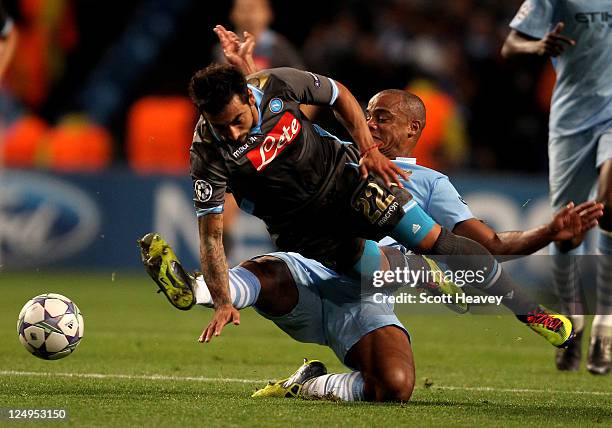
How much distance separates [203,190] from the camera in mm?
5539

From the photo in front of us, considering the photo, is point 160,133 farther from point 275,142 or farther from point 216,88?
point 216,88

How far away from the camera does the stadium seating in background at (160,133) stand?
14781 mm

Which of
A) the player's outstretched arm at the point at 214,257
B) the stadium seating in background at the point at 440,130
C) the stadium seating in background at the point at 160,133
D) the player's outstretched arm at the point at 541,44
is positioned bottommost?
the stadium seating in background at the point at 160,133

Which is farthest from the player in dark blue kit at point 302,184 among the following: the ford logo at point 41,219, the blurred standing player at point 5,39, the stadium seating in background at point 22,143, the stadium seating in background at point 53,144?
the stadium seating in background at point 22,143

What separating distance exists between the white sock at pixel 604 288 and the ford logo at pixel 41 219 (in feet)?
22.3

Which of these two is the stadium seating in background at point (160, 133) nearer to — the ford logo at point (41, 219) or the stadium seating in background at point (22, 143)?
the stadium seating in background at point (22, 143)

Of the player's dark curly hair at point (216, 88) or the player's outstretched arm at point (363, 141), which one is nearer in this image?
the player's dark curly hair at point (216, 88)

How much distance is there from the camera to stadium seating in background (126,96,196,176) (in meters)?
14.8

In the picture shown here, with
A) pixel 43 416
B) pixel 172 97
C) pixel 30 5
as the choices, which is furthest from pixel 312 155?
pixel 30 5

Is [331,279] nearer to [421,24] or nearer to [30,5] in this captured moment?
[421,24]

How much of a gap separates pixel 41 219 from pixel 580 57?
6.99m

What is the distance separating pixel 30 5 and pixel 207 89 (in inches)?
453

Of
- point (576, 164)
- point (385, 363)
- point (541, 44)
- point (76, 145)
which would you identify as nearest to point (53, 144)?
point (76, 145)

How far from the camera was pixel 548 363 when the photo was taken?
7746 mm
